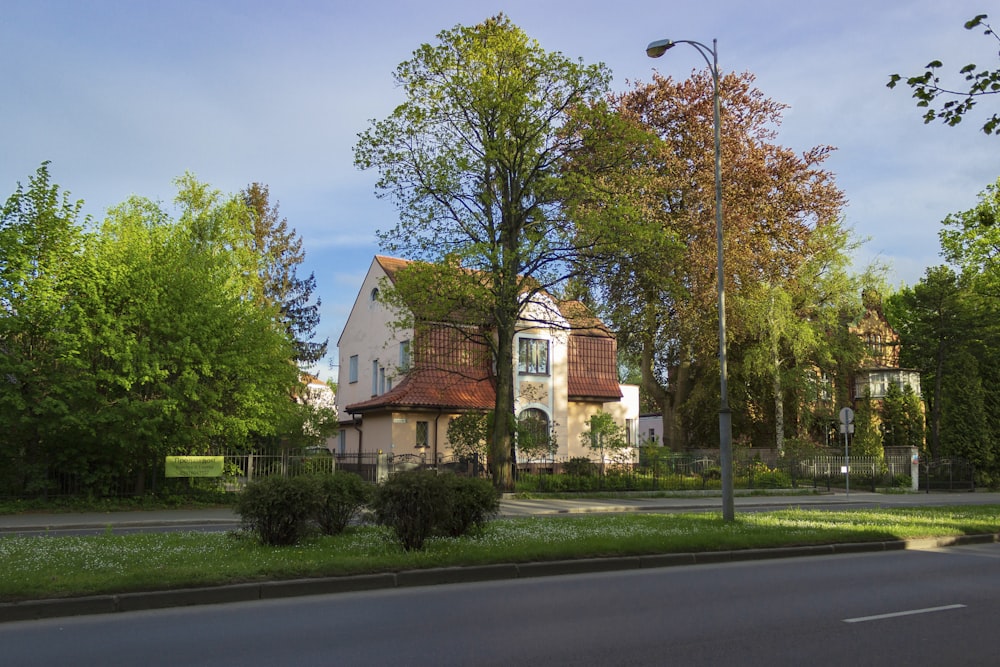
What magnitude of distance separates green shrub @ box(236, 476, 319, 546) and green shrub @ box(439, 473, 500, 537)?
204 centimetres

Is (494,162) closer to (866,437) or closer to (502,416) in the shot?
(502,416)

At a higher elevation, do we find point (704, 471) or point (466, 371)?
point (466, 371)

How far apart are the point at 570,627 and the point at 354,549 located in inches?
182

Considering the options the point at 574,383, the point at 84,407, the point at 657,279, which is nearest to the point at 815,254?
the point at 574,383

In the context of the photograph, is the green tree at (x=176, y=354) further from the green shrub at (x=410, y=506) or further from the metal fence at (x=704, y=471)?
the green shrub at (x=410, y=506)

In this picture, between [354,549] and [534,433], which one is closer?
[354,549]

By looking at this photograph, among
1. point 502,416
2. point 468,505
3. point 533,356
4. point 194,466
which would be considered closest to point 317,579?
point 468,505

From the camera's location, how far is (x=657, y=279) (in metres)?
25.2

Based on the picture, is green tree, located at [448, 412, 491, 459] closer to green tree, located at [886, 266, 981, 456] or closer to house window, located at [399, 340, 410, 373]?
house window, located at [399, 340, 410, 373]

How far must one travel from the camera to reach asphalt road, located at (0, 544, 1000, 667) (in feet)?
21.1

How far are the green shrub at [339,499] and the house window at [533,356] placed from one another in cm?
2459

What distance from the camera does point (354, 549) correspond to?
37.0 feet

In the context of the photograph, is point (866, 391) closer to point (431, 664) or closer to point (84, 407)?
point (84, 407)

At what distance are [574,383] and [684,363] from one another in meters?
5.84
